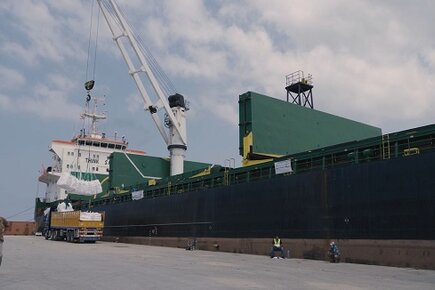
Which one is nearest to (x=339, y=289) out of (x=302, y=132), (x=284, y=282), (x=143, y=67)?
(x=284, y=282)

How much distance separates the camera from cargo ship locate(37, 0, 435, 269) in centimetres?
1670

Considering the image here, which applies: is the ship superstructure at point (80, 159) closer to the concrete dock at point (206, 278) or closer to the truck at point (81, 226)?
the truck at point (81, 226)

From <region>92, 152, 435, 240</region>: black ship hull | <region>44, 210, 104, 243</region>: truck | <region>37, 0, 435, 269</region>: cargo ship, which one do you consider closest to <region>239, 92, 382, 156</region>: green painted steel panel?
<region>37, 0, 435, 269</region>: cargo ship

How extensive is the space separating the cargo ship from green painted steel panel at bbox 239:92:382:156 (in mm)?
64

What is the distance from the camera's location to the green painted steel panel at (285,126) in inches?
1063

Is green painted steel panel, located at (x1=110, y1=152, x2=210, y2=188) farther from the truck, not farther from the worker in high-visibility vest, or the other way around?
the worker in high-visibility vest

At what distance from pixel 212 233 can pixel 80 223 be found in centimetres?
1182

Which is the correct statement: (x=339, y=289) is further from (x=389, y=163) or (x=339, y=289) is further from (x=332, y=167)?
(x=332, y=167)

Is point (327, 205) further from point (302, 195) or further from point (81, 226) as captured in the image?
point (81, 226)

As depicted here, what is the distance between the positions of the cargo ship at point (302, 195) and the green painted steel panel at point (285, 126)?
0.21 ft

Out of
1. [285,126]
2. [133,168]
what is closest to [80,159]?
[133,168]

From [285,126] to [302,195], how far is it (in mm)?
8038

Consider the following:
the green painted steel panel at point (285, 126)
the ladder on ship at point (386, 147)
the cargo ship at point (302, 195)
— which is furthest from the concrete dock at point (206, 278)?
the green painted steel panel at point (285, 126)

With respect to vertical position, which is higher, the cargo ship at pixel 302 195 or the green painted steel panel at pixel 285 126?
the green painted steel panel at pixel 285 126
